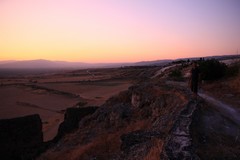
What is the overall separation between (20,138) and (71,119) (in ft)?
10.2

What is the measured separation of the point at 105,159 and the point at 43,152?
5.90 m

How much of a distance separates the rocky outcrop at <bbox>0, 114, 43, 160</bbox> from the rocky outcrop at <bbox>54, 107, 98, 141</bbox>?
4.09 feet

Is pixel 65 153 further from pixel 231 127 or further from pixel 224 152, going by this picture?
pixel 224 152

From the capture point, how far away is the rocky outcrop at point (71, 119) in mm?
16547

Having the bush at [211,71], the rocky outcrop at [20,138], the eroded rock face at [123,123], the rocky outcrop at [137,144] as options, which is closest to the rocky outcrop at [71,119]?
the eroded rock face at [123,123]

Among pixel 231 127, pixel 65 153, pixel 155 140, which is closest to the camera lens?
pixel 155 140

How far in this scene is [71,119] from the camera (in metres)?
17.0

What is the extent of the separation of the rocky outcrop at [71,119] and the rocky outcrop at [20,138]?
4.09 feet

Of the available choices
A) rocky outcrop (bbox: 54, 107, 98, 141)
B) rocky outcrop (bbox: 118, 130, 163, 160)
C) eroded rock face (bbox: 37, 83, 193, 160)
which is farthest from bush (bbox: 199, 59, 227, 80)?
rocky outcrop (bbox: 118, 130, 163, 160)

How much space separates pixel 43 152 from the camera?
48.6 feet

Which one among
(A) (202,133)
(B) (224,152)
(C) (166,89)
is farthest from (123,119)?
(B) (224,152)

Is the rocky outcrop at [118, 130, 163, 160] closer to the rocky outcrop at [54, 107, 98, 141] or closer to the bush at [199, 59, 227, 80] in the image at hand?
the rocky outcrop at [54, 107, 98, 141]

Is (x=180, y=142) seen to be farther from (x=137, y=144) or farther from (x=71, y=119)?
(x=71, y=119)

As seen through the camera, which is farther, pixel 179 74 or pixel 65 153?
pixel 179 74
